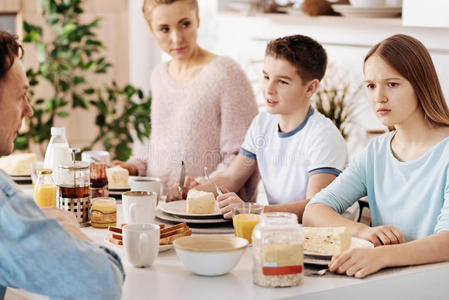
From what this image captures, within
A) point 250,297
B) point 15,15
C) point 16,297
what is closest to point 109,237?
point 16,297

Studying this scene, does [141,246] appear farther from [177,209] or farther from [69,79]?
[69,79]

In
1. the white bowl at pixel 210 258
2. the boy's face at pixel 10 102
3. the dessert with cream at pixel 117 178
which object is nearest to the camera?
the boy's face at pixel 10 102

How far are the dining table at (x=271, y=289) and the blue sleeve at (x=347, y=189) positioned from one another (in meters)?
0.40

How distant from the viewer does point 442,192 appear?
1691mm

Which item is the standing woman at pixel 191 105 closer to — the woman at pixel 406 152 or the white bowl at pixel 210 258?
the woman at pixel 406 152

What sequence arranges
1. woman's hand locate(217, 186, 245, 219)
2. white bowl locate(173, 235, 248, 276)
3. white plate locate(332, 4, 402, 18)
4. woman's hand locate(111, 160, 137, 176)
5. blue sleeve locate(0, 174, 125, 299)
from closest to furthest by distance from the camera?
blue sleeve locate(0, 174, 125, 299) < white bowl locate(173, 235, 248, 276) < woman's hand locate(217, 186, 245, 219) < woman's hand locate(111, 160, 137, 176) < white plate locate(332, 4, 402, 18)

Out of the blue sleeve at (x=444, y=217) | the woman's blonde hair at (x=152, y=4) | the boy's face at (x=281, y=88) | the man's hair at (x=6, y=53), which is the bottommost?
the blue sleeve at (x=444, y=217)

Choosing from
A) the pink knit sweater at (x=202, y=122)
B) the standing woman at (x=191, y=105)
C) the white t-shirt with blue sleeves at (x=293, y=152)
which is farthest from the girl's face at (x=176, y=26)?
the white t-shirt with blue sleeves at (x=293, y=152)

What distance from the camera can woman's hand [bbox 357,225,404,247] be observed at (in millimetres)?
1612

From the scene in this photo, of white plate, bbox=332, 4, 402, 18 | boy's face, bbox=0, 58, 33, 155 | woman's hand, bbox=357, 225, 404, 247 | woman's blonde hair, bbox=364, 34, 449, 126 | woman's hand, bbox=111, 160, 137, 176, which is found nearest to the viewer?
boy's face, bbox=0, 58, 33, 155

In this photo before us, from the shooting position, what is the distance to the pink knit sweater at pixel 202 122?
258cm

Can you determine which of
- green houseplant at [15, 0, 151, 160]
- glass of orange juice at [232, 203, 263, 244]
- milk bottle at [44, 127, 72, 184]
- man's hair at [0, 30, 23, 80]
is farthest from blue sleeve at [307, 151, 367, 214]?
green houseplant at [15, 0, 151, 160]

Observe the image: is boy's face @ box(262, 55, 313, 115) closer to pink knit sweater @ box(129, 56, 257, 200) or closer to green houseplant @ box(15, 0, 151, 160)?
pink knit sweater @ box(129, 56, 257, 200)

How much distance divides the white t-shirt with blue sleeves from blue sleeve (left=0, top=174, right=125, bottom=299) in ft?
3.50
